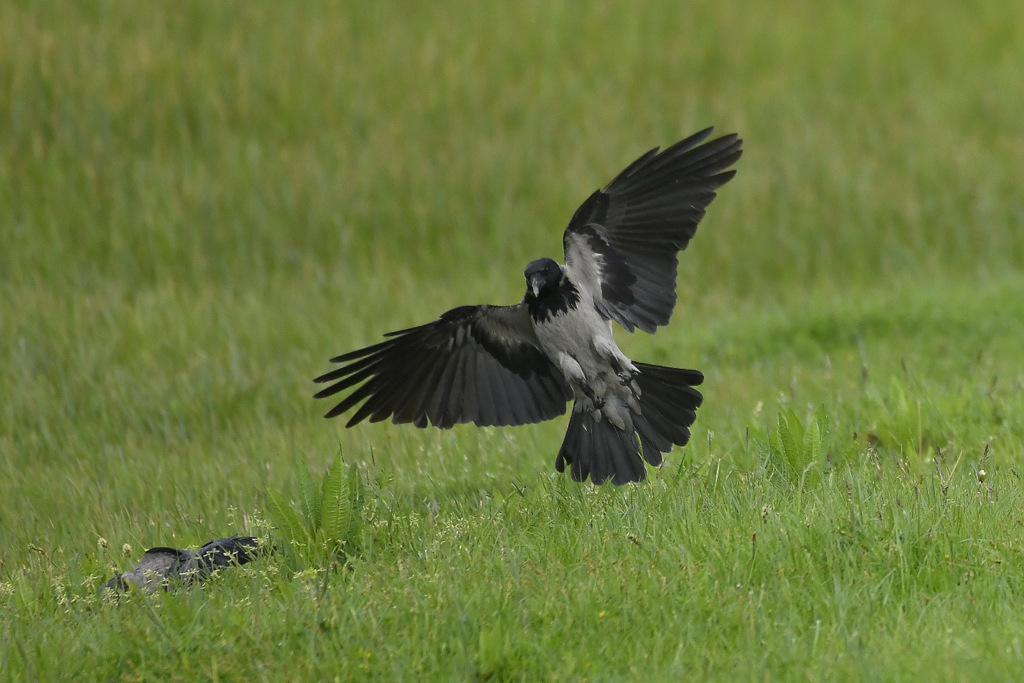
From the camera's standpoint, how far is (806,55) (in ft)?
41.4

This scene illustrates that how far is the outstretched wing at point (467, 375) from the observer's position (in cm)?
529

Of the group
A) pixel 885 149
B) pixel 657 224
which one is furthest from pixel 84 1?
pixel 657 224

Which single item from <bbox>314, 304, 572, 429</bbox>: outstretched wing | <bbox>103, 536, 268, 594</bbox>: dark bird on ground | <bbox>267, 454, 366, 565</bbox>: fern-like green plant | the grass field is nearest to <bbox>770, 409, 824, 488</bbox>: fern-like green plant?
the grass field

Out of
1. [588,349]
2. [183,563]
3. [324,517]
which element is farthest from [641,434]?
[183,563]

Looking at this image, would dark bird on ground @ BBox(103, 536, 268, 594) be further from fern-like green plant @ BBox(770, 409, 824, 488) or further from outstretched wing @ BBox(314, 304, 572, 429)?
fern-like green plant @ BBox(770, 409, 824, 488)

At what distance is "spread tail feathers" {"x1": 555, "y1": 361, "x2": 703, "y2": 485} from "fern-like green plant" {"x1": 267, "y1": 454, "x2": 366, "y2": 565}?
957mm

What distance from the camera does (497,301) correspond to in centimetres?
938

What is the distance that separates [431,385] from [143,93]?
782cm

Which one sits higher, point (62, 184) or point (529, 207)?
point (62, 184)

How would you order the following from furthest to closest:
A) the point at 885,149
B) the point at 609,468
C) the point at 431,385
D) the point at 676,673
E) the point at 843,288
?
1. the point at 885,149
2. the point at 843,288
3. the point at 431,385
4. the point at 609,468
5. the point at 676,673

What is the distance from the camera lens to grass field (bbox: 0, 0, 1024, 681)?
11.8 feet

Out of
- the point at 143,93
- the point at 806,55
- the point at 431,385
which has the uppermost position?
the point at 143,93

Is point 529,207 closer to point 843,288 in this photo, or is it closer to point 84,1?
point 843,288

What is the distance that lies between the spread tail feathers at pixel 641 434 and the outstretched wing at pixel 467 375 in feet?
1.22
